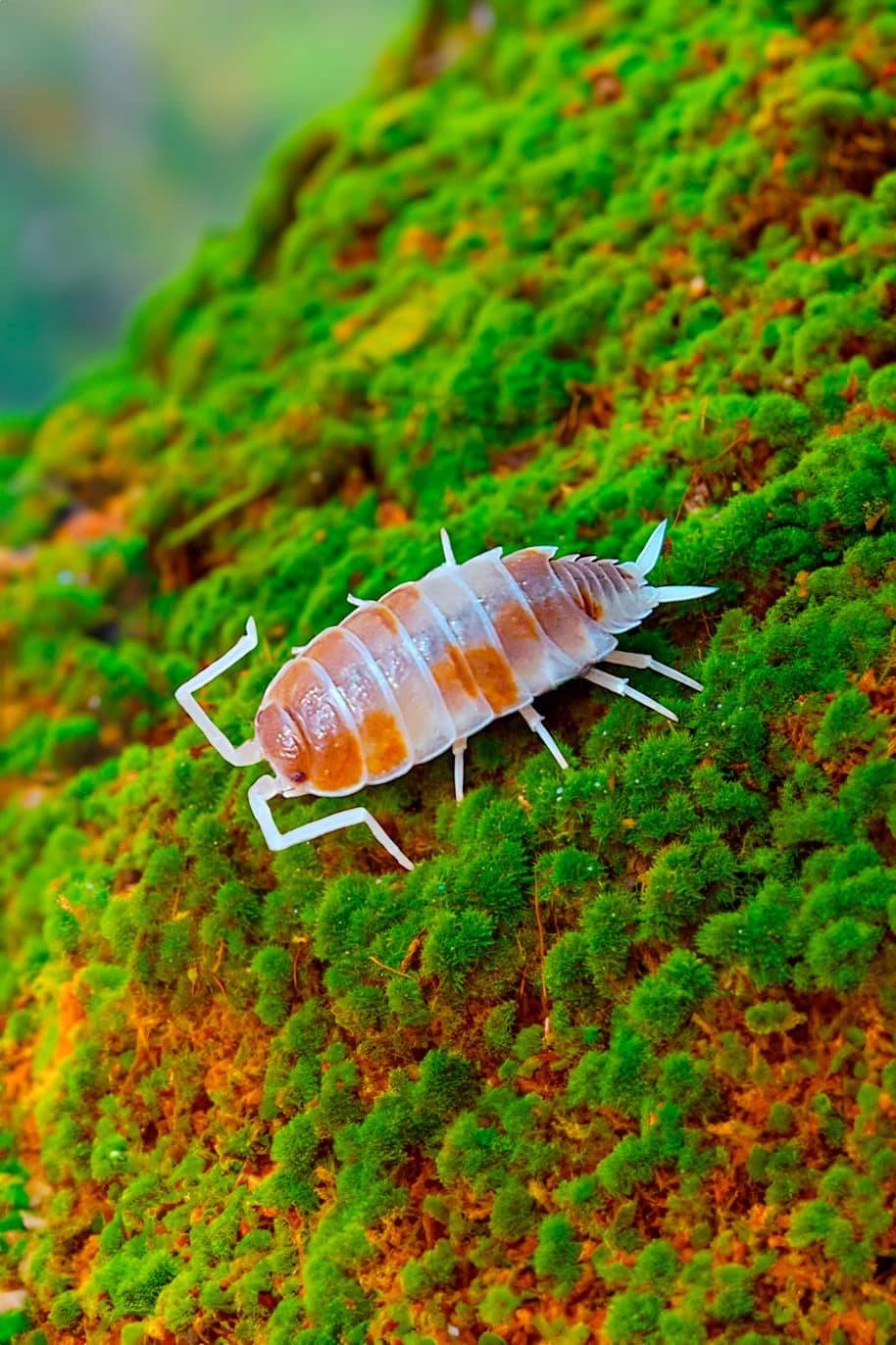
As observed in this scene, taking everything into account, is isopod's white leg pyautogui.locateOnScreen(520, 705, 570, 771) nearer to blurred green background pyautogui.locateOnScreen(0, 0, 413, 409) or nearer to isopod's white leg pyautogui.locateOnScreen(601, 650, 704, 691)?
isopod's white leg pyautogui.locateOnScreen(601, 650, 704, 691)

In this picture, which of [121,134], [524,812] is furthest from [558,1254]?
[121,134]

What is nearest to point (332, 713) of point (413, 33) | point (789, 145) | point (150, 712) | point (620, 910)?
point (620, 910)

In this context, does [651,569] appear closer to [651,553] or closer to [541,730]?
[651,553]

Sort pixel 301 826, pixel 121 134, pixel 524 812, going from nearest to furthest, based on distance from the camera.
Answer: pixel 524 812
pixel 301 826
pixel 121 134

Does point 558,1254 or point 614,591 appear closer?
point 558,1254

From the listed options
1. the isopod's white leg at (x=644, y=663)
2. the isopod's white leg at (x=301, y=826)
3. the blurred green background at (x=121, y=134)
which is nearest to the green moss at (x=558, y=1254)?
the isopod's white leg at (x=301, y=826)

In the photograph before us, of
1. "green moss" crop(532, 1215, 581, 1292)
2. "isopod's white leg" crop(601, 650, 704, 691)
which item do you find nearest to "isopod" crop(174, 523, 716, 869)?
"isopod's white leg" crop(601, 650, 704, 691)
